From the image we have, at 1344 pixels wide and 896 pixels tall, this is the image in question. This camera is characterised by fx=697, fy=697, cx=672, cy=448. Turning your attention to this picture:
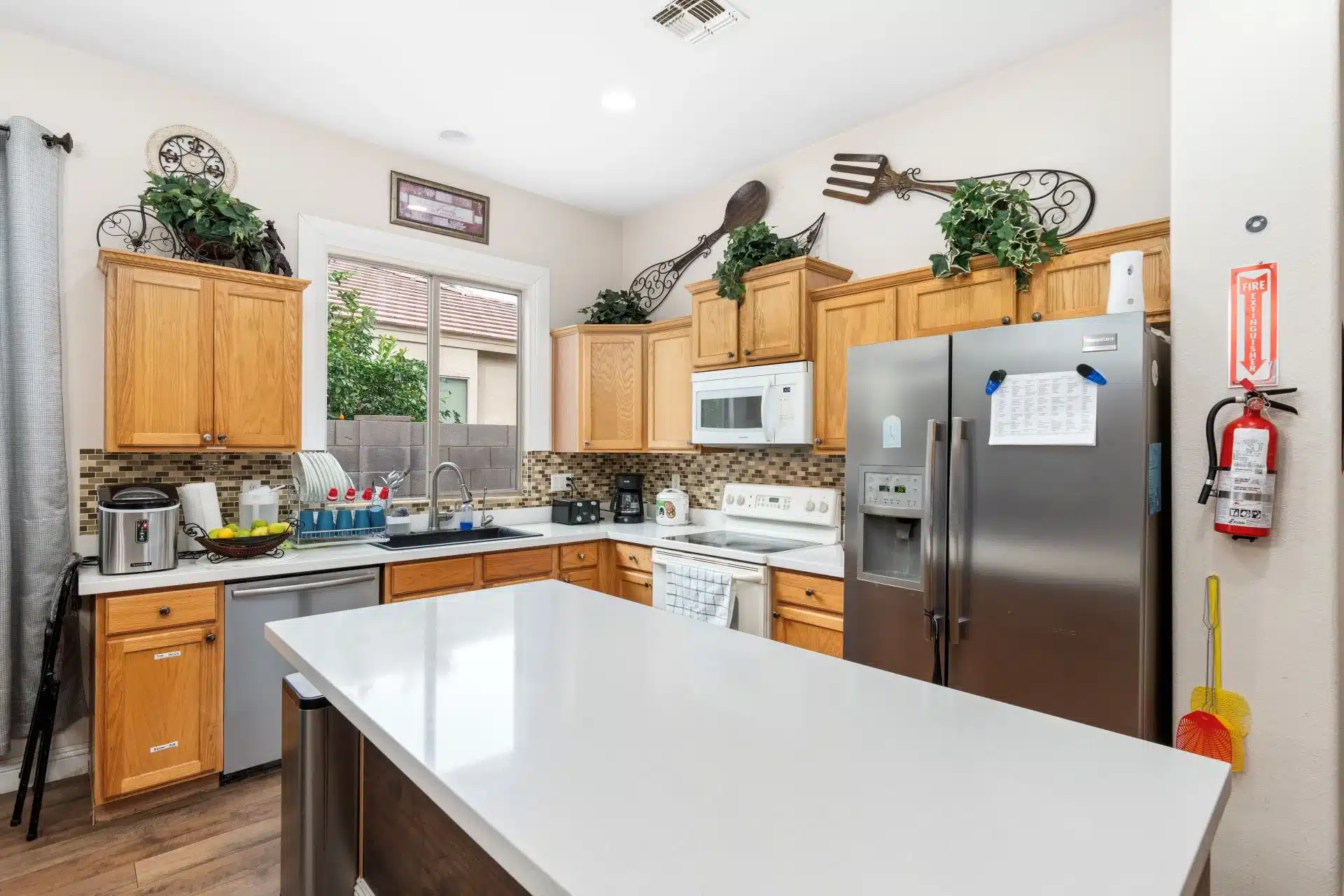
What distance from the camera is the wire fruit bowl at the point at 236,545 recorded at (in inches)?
108

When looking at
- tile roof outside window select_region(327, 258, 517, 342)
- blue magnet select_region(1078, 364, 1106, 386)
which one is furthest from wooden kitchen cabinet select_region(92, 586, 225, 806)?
blue magnet select_region(1078, 364, 1106, 386)

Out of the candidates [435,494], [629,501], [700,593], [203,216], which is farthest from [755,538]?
[203,216]

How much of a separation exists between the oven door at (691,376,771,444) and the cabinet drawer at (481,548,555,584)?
3.28 feet

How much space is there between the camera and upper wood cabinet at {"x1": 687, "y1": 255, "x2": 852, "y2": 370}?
3230 mm

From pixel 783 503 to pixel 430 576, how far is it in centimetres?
177

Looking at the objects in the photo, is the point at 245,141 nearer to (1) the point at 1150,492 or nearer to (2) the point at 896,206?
(2) the point at 896,206

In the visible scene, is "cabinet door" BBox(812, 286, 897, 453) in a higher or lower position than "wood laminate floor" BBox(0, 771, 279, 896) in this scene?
higher

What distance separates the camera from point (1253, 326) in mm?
1833

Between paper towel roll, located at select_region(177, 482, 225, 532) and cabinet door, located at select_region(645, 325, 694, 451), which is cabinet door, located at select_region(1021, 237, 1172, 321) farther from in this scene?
paper towel roll, located at select_region(177, 482, 225, 532)

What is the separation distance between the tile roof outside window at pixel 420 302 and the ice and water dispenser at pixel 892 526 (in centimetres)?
265

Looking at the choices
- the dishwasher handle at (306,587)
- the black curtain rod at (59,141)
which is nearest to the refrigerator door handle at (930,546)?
the dishwasher handle at (306,587)

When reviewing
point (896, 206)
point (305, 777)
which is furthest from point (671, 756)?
point (896, 206)

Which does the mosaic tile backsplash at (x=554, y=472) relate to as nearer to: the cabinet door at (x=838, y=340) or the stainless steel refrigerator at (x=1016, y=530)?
the cabinet door at (x=838, y=340)

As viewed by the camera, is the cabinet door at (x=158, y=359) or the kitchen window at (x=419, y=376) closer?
the cabinet door at (x=158, y=359)
